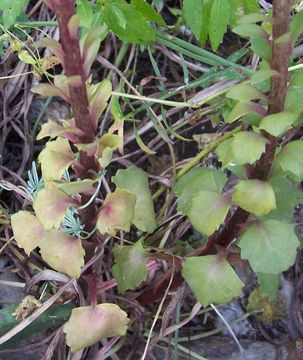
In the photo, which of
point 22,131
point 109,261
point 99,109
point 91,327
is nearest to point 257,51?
point 99,109

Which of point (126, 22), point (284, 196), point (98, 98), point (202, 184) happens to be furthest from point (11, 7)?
point (284, 196)

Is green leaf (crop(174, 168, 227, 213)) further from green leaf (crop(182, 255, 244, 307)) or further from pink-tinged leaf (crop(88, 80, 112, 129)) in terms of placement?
pink-tinged leaf (crop(88, 80, 112, 129))

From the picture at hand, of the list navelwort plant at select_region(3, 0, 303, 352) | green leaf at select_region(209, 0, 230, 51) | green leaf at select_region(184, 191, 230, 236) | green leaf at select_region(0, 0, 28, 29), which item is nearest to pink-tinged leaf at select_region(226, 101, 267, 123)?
navelwort plant at select_region(3, 0, 303, 352)

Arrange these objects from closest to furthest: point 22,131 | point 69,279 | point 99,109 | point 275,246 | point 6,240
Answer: point 99,109
point 275,246
point 69,279
point 6,240
point 22,131

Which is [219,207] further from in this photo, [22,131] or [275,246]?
[22,131]

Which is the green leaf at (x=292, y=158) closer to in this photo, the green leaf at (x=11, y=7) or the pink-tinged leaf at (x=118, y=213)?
the pink-tinged leaf at (x=118, y=213)

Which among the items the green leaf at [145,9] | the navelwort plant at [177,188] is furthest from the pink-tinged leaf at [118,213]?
the green leaf at [145,9]
